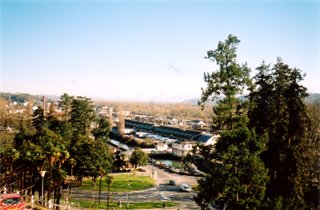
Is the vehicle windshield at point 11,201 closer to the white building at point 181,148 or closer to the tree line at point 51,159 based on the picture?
the tree line at point 51,159

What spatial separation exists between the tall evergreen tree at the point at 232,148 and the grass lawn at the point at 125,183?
27.5 meters

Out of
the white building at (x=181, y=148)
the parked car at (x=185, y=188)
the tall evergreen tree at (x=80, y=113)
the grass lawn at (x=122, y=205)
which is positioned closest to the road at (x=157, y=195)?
the parked car at (x=185, y=188)

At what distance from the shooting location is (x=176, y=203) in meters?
41.4

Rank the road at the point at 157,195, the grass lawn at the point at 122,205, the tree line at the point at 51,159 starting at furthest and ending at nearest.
Answer: the road at the point at 157,195 → the grass lawn at the point at 122,205 → the tree line at the point at 51,159

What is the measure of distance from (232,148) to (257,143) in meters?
1.58

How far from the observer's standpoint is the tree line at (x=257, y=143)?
2077 cm

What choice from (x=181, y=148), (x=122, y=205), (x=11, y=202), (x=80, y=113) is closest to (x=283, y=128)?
(x=11, y=202)

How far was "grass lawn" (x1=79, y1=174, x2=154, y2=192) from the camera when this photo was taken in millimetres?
47812

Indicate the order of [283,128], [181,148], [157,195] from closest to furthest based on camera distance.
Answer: [283,128] → [157,195] → [181,148]

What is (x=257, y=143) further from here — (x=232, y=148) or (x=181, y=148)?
(x=181, y=148)

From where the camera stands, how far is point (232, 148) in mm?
20672

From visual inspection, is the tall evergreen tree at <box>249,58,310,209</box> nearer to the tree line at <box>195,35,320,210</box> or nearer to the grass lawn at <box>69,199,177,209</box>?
the tree line at <box>195,35,320,210</box>

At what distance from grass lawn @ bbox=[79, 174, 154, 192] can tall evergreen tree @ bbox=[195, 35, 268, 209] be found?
90.1 feet

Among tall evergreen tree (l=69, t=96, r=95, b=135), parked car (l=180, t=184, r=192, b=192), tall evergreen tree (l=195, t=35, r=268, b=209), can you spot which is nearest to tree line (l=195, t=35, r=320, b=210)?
tall evergreen tree (l=195, t=35, r=268, b=209)
